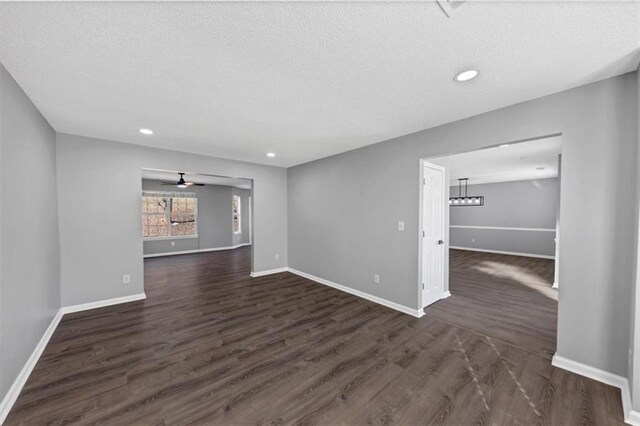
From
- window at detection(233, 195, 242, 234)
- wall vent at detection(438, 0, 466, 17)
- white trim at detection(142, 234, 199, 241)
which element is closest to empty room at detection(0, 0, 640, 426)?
wall vent at detection(438, 0, 466, 17)

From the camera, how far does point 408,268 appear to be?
137 inches

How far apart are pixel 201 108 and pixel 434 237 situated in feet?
11.7

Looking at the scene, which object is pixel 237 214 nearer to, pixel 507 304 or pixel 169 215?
pixel 169 215

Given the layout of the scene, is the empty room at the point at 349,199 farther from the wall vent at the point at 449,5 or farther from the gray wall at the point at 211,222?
the gray wall at the point at 211,222

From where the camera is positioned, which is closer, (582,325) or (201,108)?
(582,325)

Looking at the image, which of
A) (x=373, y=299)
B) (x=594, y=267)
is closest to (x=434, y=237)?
(x=373, y=299)

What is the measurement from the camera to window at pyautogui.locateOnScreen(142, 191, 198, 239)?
8.06 metres

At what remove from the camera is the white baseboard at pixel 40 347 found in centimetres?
174

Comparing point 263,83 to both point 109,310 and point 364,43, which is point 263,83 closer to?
point 364,43

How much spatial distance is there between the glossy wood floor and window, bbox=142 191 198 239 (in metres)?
5.41

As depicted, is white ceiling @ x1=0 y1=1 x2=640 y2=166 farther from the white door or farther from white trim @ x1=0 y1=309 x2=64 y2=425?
white trim @ x1=0 y1=309 x2=64 y2=425

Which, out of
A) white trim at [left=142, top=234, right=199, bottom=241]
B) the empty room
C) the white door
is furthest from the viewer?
white trim at [left=142, top=234, right=199, bottom=241]

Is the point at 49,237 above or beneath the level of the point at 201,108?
beneath

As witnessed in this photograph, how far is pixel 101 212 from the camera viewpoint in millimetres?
3656
